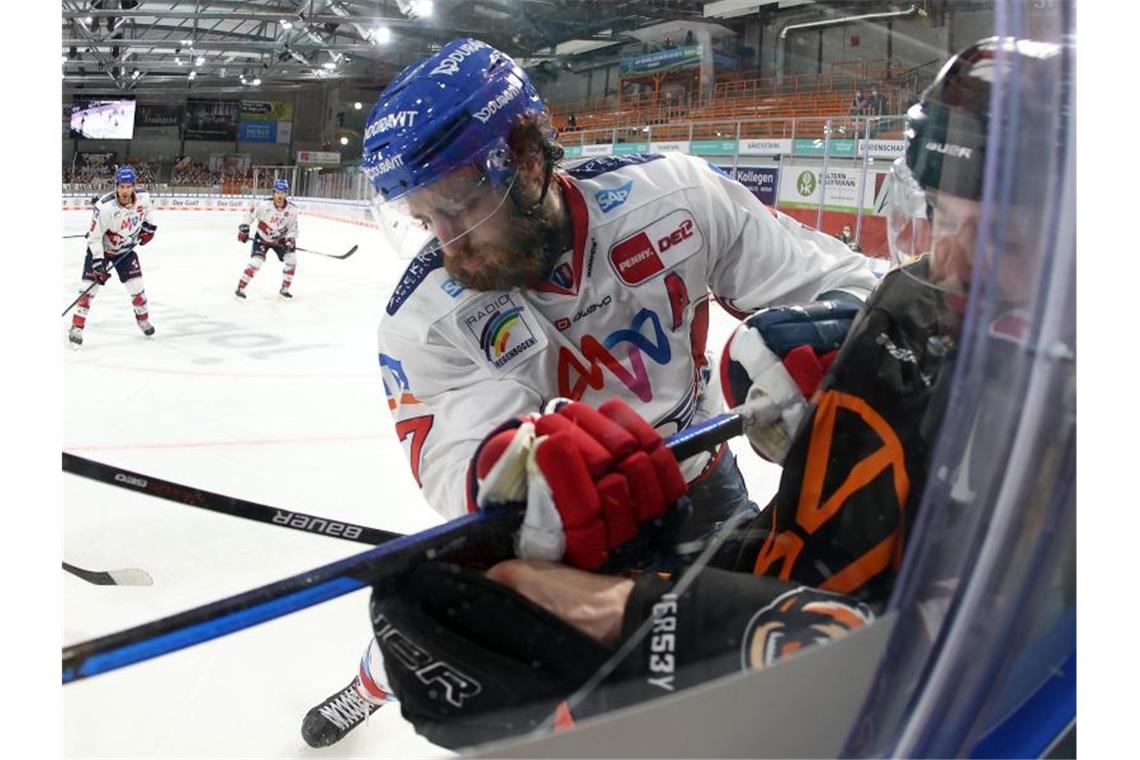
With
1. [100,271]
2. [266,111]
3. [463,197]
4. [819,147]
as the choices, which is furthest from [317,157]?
[100,271]

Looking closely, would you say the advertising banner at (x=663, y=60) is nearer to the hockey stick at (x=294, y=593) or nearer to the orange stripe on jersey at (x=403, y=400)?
the orange stripe on jersey at (x=403, y=400)

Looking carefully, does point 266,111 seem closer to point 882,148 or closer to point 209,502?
point 209,502

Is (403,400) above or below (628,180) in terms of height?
below

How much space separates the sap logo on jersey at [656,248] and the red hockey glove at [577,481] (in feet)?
1.21

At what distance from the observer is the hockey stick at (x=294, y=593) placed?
0.37m

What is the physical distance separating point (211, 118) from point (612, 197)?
1.67ft

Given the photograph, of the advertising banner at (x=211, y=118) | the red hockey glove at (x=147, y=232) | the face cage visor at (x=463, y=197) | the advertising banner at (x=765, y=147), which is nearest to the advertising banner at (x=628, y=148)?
the advertising banner at (x=765, y=147)

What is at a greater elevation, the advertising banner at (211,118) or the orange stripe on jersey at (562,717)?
the advertising banner at (211,118)

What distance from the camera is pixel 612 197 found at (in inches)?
31.8

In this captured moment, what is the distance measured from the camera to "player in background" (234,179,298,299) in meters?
1.41

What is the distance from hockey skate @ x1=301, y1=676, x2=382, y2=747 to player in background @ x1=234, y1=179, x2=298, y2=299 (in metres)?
0.63

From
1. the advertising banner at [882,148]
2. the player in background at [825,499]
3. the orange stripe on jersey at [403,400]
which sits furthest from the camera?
the orange stripe on jersey at [403,400]

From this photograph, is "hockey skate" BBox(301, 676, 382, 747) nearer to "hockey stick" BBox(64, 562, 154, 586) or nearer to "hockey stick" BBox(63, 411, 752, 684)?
"hockey stick" BBox(64, 562, 154, 586)

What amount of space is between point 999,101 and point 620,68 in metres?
0.50
